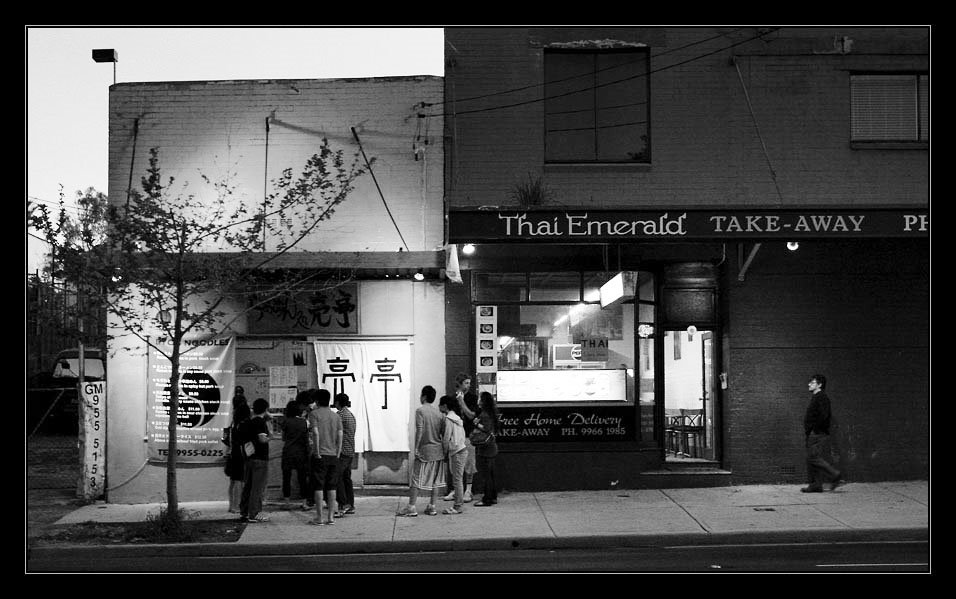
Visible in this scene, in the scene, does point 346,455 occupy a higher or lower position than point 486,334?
lower

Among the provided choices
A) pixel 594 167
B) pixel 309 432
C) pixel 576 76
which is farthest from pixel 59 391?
pixel 576 76

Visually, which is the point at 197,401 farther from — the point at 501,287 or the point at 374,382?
the point at 501,287

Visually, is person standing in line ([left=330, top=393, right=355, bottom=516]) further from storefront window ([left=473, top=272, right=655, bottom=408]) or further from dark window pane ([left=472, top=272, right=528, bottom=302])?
dark window pane ([left=472, top=272, right=528, bottom=302])

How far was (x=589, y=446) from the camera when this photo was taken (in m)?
14.6

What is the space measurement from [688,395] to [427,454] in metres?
5.19

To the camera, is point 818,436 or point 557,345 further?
point 557,345

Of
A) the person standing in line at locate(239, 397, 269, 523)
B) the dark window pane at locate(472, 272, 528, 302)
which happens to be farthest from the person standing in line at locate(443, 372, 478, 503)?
the person standing in line at locate(239, 397, 269, 523)

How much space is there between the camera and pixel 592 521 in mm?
12242

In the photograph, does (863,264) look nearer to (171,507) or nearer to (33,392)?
(171,507)

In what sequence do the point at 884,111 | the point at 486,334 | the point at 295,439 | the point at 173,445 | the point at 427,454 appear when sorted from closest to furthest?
the point at 173,445 → the point at 427,454 → the point at 295,439 → the point at 486,334 → the point at 884,111

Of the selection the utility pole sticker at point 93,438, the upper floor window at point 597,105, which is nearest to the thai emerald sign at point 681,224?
the upper floor window at point 597,105

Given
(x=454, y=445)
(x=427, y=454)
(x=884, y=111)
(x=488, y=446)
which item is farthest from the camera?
(x=884, y=111)

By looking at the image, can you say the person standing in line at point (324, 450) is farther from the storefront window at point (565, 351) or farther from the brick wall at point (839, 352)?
the brick wall at point (839, 352)

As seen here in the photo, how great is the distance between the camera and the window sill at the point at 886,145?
14898 mm
